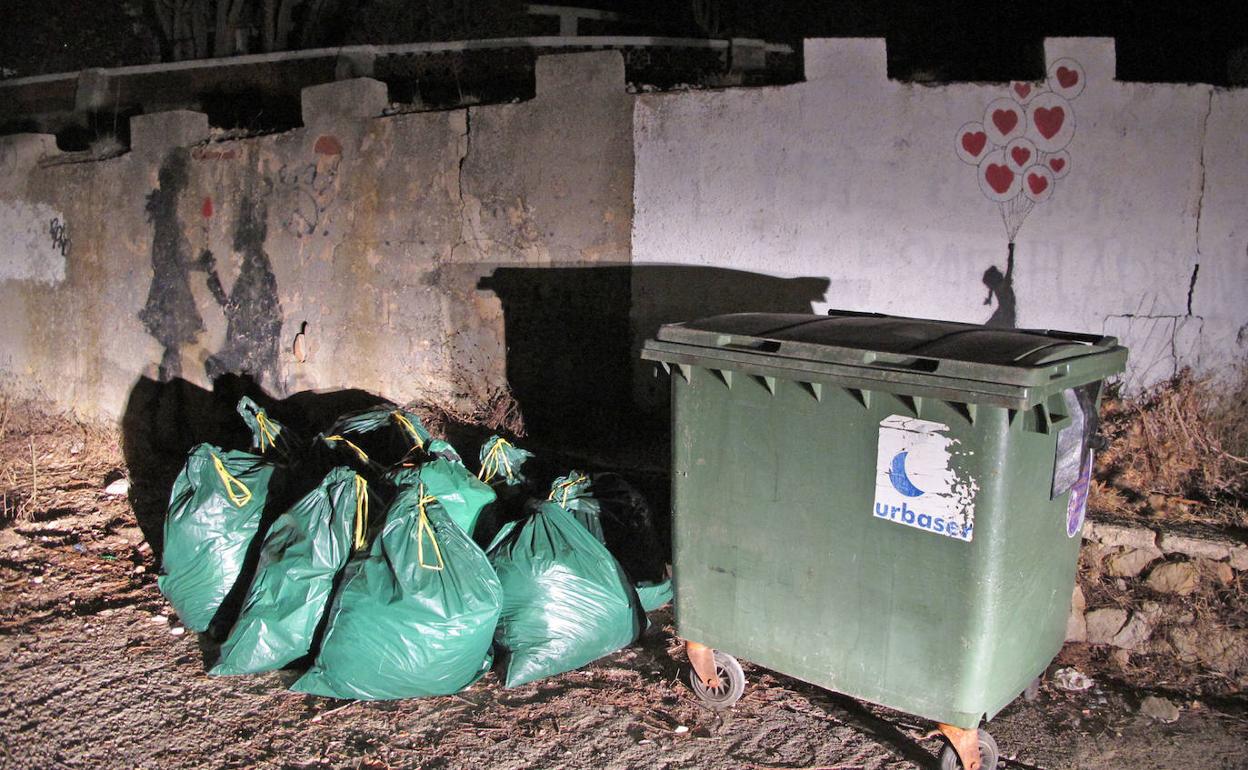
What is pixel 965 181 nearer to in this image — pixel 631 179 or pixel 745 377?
pixel 631 179

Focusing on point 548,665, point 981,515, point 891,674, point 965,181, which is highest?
point 965,181

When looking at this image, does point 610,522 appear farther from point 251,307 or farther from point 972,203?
point 251,307

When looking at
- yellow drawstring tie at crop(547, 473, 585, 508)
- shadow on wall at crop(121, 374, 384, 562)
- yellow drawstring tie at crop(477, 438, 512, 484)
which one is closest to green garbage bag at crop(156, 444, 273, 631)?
yellow drawstring tie at crop(477, 438, 512, 484)

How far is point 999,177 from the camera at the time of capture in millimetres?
4406

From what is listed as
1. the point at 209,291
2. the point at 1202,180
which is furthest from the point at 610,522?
the point at 209,291

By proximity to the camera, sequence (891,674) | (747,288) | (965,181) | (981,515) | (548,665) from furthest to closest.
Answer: (747,288) → (965,181) → (548,665) → (891,674) → (981,515)

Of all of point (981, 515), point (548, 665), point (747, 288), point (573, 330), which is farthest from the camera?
point (573, 330)

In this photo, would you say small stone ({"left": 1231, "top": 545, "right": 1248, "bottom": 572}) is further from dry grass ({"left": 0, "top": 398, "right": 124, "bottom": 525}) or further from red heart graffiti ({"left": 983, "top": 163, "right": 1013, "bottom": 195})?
dry grass ({"left": 0, "top": 398, "right": 124, "bottom": 525})

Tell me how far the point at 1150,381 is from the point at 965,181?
1.30m

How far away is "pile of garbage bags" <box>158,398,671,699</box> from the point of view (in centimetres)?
305

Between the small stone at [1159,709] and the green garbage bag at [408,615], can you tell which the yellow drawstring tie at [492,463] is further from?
the small stone at [1159,709]

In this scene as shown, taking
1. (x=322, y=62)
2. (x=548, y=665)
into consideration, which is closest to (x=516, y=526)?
(x=548, y=665)

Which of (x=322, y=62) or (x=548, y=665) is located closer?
(x=548, y=665)

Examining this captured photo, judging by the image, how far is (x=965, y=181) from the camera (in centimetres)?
443
